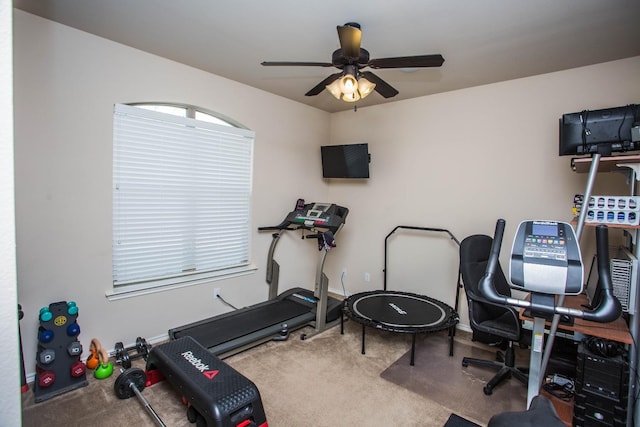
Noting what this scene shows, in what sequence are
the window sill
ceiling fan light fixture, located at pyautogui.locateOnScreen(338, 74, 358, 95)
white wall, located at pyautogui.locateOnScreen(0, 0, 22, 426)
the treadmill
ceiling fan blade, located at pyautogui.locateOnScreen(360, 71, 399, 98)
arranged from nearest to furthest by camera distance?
white wall, located at pyautogui.locateOnScreen(0, 0, 22, 426) < ceiling fan light fixture, located at pyautogui.locateOnScreen(338, 74, 358, 95) < ceiling fan blade, located at pyautogui.locateOnScreen(360, 71, 399, 98) < the window sill < the treadmill

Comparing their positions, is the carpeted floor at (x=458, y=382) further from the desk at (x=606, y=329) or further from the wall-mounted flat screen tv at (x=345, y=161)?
the wall-mounted flat screen tv at (x=345, y=161)

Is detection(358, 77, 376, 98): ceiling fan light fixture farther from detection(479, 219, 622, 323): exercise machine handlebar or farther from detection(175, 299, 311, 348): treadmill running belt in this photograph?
detection(175, 299, 311, 348): treadmill running belt

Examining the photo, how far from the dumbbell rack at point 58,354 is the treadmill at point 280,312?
0.74m

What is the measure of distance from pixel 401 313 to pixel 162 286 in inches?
93.5

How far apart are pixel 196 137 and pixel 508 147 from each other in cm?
324

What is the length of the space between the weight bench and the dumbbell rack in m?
0.60

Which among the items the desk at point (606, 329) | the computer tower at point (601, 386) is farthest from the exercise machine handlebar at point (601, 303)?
the computer tower at point (601, 386)

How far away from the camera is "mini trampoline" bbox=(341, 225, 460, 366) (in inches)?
116

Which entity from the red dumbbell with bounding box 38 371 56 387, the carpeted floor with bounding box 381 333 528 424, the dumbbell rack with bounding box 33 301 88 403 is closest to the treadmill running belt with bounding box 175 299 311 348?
the dumbbell rack with bounding box 33 301 88 403

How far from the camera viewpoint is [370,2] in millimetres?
2043

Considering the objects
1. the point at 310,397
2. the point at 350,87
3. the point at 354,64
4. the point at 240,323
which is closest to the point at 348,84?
the point at 350,87

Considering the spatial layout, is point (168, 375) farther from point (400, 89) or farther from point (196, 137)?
point (400, 89)

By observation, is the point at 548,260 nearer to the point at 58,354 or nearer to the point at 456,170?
the point at 456,170

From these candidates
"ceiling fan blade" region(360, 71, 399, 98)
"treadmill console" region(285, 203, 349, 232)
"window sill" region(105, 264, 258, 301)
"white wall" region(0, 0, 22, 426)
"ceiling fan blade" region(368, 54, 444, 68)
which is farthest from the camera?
"treadmill console" region(285, 203, 349, 232)
